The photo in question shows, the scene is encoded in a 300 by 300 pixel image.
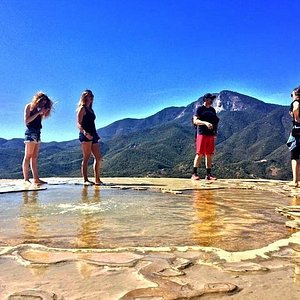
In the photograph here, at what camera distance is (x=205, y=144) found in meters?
8.10

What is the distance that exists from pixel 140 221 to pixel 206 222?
0.56 m

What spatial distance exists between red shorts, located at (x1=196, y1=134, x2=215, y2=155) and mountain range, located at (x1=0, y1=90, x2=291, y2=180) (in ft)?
89.4

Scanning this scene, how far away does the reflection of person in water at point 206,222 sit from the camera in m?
2.78

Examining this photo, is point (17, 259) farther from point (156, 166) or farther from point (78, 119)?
point (156, 166)

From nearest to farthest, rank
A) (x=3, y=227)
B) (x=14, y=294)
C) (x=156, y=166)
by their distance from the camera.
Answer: (x=14, y=294)
(x=3, y=227)
(x=156, y=166)

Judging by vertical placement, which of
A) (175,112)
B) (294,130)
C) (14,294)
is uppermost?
(175,112)

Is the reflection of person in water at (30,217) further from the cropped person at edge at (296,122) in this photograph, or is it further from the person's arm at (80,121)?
the cropped person at edge at (296,122)

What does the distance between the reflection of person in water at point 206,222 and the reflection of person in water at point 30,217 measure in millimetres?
1167

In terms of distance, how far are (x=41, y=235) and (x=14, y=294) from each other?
46.6 inches

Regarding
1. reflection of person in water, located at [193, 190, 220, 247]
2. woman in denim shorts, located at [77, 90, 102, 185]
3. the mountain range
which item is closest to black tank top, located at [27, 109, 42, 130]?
woman in denim shorts, located at [77, 90, 102, 185]

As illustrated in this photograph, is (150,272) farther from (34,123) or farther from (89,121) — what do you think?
(34,123)

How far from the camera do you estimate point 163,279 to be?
1938mm

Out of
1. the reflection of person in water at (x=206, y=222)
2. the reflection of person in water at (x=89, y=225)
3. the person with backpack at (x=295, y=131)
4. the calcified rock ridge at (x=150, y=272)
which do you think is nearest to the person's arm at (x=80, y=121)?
the reflection of person in water at (x=89, y=225)

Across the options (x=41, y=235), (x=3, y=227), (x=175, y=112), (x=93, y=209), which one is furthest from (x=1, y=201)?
(x=175, y=112)
